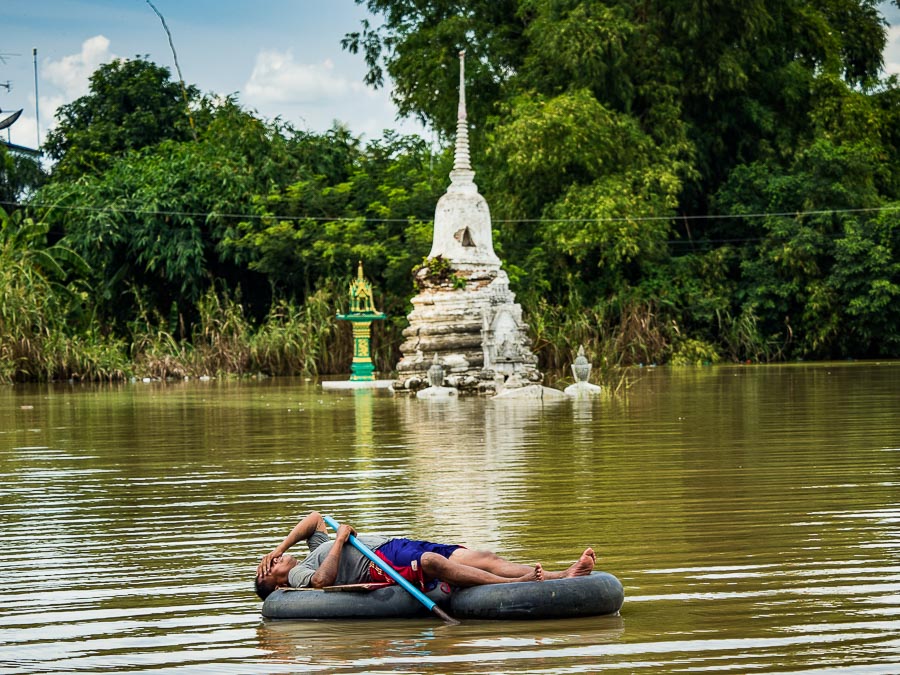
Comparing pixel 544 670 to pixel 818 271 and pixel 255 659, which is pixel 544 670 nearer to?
pixel 255 659

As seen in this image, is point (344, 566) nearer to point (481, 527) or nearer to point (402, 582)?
point (402, 582)

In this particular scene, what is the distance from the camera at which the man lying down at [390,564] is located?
5.37 metres

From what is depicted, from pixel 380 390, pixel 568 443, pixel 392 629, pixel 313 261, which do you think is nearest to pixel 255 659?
pixel 392 629

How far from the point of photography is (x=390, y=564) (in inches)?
221

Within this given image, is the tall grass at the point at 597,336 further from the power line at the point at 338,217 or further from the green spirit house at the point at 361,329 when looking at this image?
the green spirit house at the point at 361,329

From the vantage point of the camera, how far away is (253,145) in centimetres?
3628

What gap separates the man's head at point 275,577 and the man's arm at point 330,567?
0.12 meters

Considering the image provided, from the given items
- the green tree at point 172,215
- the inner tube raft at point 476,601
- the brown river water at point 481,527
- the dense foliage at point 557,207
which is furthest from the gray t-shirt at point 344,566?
the green tree at point 172,215

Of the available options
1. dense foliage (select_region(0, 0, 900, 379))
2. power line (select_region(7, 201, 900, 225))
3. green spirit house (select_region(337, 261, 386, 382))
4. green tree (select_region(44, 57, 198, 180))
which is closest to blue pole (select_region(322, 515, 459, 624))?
green spirit house (select_region(337, 261, 386, 382))

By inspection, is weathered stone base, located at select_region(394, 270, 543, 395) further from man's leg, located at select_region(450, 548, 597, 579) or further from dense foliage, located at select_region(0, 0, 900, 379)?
man's leg, located at select_region(450, 548, 597, 579)

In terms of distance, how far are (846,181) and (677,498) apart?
1030 inches

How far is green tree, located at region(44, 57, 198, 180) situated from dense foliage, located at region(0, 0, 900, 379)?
328 cm

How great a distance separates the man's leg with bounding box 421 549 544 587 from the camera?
17.6 ft

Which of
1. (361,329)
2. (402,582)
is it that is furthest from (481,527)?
(361,329)
